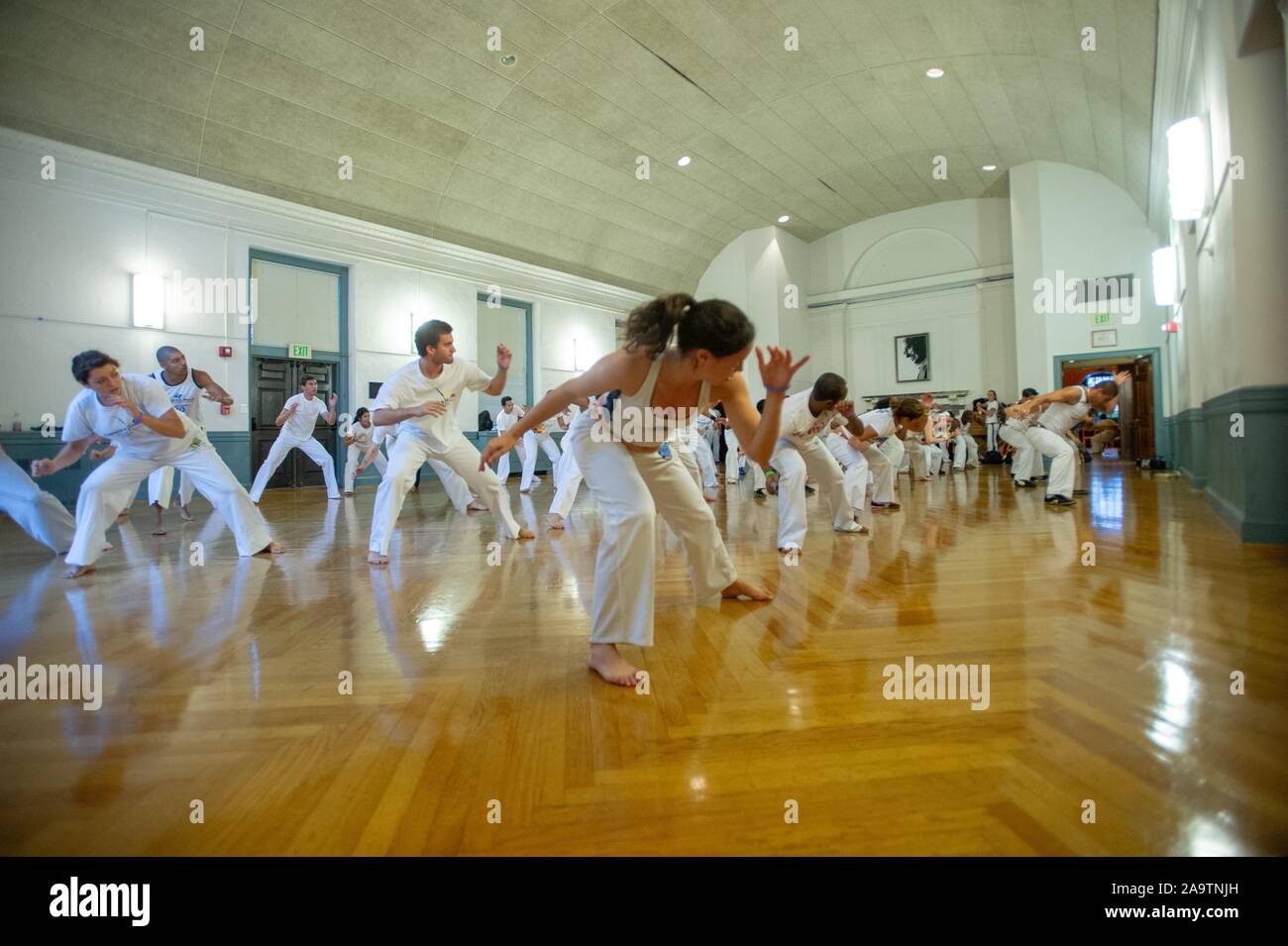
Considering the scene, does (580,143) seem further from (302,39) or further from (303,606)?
(303,606)

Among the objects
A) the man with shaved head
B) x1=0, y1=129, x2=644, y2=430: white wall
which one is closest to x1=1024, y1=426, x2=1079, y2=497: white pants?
the man with shaved head

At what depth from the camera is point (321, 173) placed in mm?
11383

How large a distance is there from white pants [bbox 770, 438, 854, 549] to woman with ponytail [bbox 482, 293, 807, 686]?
2153 millimetres

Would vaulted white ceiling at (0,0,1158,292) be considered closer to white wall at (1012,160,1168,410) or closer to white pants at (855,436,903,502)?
white wall at (1012,160,1168,410)

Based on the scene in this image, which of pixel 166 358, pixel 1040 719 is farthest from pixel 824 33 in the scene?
pixel 1040 719

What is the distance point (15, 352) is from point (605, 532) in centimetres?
1063

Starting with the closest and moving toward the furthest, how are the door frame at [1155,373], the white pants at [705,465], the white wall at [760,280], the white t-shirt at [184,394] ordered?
the white t-shirt at [184,394] < the white pants at [705,465] < the door frame at [1155,373] < the white wall at [760,280]

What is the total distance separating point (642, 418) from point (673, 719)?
3.39 feet

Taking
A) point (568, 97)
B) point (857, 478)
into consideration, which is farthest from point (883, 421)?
point (568, 97)

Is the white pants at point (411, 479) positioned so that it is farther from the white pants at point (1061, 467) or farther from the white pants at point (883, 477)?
the white pants at point (1061, 467)

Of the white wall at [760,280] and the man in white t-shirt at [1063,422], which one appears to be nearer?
the man in white t-shirt at [1063,422]

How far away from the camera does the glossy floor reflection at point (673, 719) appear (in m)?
1.29

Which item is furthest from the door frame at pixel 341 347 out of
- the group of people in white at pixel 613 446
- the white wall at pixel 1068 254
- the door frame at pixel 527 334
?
the white wall at pixel 1068 254

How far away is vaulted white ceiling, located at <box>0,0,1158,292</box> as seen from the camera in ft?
28.7
